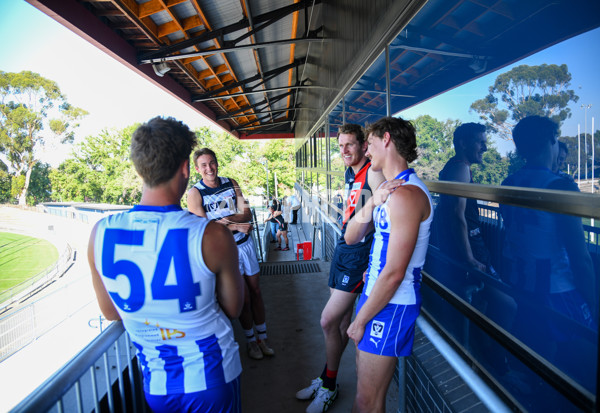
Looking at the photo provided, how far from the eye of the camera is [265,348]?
2.71 meters

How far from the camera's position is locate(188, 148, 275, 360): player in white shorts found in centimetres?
261

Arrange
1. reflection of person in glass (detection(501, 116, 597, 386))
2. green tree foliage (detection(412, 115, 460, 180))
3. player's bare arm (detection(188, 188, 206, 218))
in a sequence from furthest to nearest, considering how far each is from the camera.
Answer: player's bare arm (detection(188, 188, 206, 218))
green tree foliage (detection(412, 115, 460, 180))
reflection of person in glass (detection(501, 116, 597, 386))

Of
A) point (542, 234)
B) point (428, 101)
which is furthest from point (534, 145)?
point (428, 101)

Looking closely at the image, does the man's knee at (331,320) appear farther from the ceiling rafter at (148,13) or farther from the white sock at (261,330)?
the ceiling rafter at (148,13)

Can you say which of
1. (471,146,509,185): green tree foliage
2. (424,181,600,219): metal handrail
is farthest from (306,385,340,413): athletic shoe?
(471,146,509,185): green tree foliage

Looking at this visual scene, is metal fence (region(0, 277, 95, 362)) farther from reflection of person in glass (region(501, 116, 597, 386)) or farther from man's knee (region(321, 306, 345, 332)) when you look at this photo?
reflection of person in glass (region(501, 116, 597, 386))

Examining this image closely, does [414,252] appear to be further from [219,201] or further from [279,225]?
[279,225]

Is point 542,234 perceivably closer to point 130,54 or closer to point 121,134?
point 130,54

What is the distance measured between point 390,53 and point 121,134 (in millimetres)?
29863

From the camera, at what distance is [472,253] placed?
5.17 feet

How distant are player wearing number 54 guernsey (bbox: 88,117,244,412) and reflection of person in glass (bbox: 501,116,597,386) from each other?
3.37ft

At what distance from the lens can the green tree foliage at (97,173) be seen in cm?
1552

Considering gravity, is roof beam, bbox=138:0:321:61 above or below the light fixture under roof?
above

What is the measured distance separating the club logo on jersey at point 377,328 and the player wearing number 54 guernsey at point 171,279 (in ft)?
1.87
